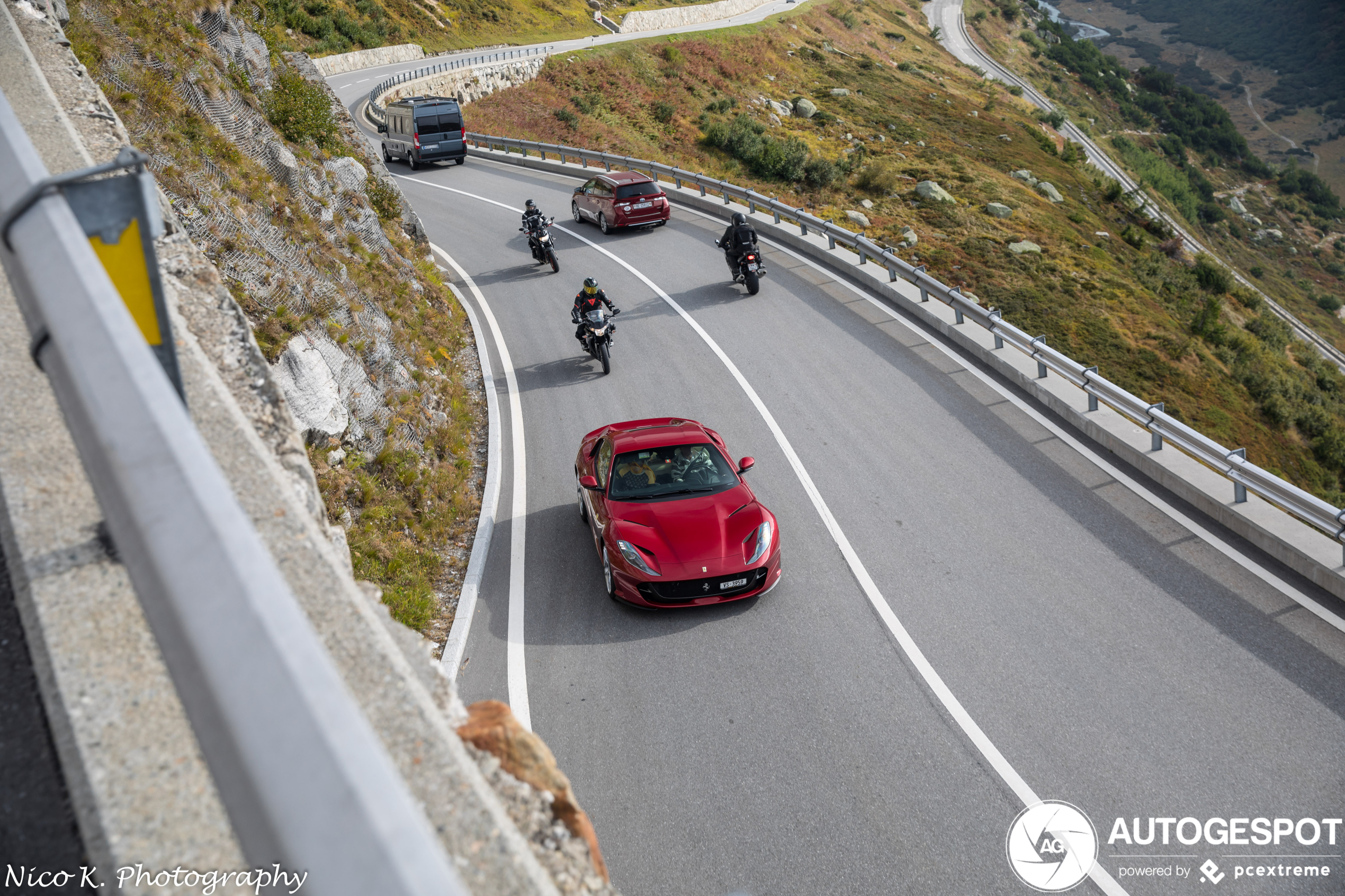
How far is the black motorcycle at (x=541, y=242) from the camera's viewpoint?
20.1 metres

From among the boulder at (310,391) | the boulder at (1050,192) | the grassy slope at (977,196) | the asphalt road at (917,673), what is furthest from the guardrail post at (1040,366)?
the boulder at (1050,192)

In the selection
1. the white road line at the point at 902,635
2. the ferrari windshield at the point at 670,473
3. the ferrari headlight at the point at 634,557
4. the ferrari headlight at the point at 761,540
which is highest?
the ferrari windshield at the point at 670,473

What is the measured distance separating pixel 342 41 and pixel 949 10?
10085cm

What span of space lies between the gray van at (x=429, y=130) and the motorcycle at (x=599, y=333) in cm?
2218

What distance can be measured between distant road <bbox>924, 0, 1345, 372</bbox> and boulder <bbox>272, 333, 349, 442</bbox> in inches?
1622

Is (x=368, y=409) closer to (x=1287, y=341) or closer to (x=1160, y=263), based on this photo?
(x=1160, y=263)

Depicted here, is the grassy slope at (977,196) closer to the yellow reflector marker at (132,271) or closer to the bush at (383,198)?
the bush at (383,198)

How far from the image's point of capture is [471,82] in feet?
157

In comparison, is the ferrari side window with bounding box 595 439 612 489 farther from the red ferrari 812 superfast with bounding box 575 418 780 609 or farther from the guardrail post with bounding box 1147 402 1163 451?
the guardrail post with bounding box 1147 402 1163 451

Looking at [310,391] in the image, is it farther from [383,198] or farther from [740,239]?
[740,239]

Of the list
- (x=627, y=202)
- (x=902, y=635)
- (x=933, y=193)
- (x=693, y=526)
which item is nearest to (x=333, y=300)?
(x=693, y=526)

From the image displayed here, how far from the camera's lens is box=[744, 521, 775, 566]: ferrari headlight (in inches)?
320

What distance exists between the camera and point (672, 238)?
22344mm

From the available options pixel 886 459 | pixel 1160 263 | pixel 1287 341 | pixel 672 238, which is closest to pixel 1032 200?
pixel 1160 263
